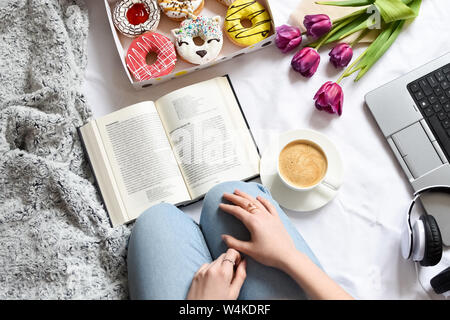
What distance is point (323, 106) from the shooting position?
0.88m

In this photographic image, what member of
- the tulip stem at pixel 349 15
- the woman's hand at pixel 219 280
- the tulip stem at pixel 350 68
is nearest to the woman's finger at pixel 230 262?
the woman's hand at pixel 219 280

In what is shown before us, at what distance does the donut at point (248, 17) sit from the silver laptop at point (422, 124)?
0.28m

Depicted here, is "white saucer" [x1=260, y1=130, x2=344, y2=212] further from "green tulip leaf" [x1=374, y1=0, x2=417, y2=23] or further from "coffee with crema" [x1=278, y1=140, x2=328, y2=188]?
"green tulip leaf" [x1=374, y1=0, x2=417, y2=23]

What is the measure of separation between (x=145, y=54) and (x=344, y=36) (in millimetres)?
448

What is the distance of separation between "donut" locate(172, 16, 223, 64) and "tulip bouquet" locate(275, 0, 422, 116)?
0.14 m

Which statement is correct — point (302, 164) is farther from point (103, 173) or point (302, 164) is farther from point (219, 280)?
point (103, 173)

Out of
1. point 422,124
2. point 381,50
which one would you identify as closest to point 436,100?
point 422,124

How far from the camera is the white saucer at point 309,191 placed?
0.86 meters

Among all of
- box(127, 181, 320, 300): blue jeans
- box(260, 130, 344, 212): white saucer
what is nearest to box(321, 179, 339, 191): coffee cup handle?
box(260, 130, 344, 212): white saucer

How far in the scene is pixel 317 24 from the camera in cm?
87

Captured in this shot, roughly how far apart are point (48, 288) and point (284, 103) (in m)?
0.61

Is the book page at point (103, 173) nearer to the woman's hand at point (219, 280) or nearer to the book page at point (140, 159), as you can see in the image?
the book page at point (140, 159)
